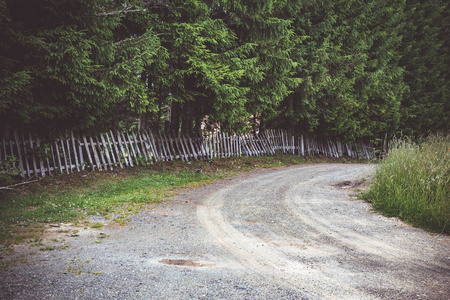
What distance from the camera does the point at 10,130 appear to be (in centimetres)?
828

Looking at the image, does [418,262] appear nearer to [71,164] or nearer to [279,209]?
[279,209]

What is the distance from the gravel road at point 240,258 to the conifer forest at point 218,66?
4.47 m

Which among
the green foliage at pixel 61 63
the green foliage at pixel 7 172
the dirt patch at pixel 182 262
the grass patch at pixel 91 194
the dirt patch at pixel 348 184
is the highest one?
the green foliage at pixel 61 63

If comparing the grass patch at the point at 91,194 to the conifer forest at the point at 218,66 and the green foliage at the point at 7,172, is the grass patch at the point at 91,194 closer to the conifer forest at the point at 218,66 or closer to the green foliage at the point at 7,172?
the green foliage at the point at 7,172

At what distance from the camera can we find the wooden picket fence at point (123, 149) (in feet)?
27.9

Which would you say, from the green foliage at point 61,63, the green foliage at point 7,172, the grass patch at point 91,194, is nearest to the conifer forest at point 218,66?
the green foliage at point 61,63

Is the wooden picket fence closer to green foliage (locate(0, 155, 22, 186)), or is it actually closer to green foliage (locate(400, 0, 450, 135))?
green foliage (locate(0, 155, 22, 186))

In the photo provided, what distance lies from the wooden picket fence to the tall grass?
7902 mm

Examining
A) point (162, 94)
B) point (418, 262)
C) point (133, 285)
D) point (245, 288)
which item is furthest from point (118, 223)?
point (162, 94)

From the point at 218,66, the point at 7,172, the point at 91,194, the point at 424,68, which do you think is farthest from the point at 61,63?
the point at 424,68

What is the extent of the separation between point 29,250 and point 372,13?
76.2 ft

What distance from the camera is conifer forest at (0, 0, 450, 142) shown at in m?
7.46

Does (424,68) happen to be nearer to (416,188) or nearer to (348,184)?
(348,184)

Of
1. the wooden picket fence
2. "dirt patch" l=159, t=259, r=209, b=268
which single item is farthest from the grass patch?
"dirt patch" l=159, t=259, r=209, b=268
